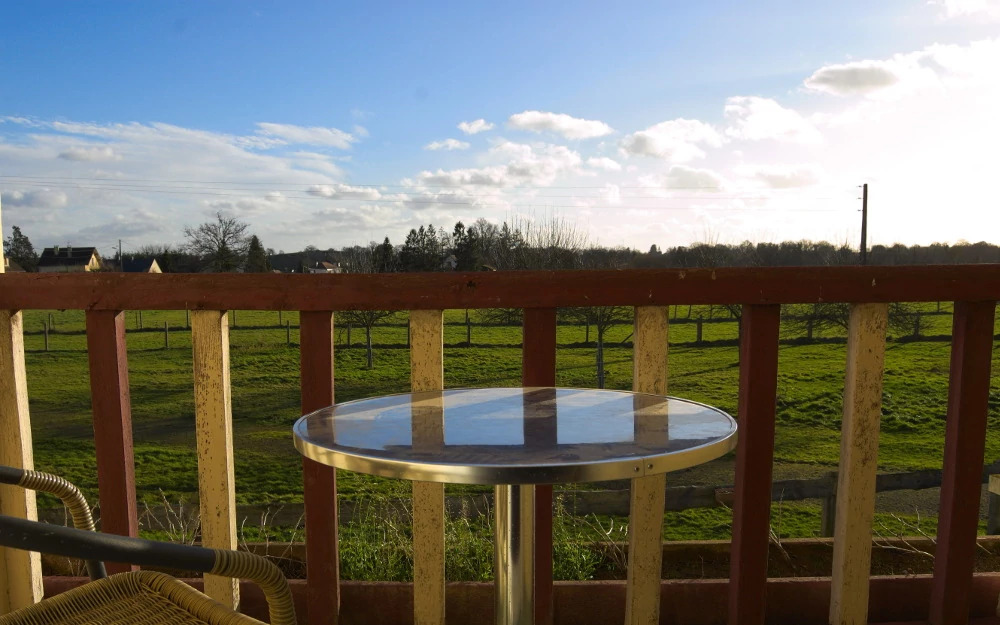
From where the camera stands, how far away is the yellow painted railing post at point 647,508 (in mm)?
1577

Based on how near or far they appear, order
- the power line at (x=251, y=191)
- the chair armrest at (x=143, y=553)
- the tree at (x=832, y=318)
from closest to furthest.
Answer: the chair armrest at (x=143, y=553) → the tree at (x=832, y=318) → the power line at (x=251, y=191)

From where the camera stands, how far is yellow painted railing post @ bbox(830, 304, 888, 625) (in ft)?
5.23

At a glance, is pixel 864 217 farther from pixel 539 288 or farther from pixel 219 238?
pixel 539 288

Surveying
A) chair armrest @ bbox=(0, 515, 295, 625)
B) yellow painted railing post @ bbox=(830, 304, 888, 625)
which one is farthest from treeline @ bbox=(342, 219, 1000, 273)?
chair armrest @ bbox=(0, 515, 295, 625)

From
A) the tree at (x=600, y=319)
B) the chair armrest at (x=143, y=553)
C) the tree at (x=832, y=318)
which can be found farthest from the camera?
the tree at (x=832, y=318)

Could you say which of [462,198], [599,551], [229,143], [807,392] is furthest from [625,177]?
[599,551]

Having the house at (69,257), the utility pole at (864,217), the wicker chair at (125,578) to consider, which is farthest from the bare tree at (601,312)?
the house at (69,257)

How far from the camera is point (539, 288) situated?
1.55m

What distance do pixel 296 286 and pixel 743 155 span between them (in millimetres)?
39555

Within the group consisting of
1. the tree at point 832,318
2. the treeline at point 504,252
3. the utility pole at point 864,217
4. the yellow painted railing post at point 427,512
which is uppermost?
the utility pole at point 864,217

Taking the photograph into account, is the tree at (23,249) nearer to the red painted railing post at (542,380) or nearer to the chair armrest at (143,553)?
the red painted railing post at (542,380)

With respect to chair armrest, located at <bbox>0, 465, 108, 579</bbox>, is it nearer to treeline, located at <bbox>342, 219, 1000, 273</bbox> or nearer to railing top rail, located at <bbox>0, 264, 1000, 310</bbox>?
railing top rail, located at <bbox>0, 264, 1000, 310</bbox>

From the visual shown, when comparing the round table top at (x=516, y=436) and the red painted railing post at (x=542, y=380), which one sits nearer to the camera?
the round table top at (x=516, y=436)

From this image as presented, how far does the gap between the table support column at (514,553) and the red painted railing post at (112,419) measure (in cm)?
103
